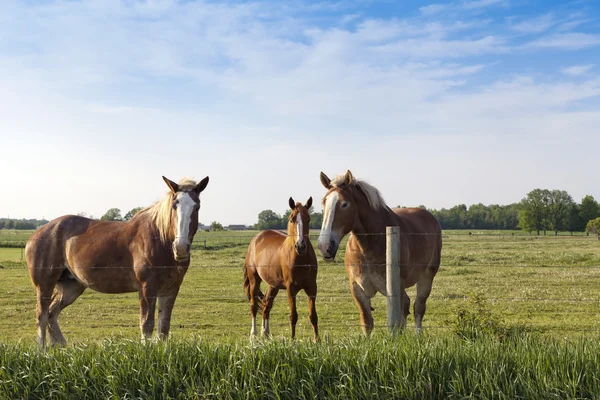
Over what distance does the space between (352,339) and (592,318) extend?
837 centimetres

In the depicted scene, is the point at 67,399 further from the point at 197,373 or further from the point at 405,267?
the point at 405,267

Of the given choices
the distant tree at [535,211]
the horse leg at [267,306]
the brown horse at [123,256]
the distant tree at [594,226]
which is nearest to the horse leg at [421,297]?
the horse leg at [267,306]

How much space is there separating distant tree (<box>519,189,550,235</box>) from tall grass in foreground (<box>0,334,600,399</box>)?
109 m

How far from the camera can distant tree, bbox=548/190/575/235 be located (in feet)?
348

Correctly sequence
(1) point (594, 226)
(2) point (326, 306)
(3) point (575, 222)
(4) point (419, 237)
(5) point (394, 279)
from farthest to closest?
(3) point (575, 222) < (1) point (594, 226) < (2) point (326, 306) < (4) point (419, 237) < (5) point (394, 279)

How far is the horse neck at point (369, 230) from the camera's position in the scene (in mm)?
6590

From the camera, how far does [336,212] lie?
20.5 ft

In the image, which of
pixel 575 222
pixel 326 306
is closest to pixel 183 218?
pixel 326 306

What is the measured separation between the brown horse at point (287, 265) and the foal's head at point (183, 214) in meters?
1.72

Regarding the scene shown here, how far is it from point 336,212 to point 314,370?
211 cm

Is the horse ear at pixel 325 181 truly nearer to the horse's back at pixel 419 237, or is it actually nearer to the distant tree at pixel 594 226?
the horse's back at pixel 419 237

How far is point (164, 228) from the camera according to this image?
639 cm

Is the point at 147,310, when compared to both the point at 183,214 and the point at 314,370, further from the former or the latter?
the point at 314,370

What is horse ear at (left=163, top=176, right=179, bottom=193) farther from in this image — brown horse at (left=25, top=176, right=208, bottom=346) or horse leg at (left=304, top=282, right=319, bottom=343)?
horse leg at (left=304, top=282, right=319, bottom=343)
